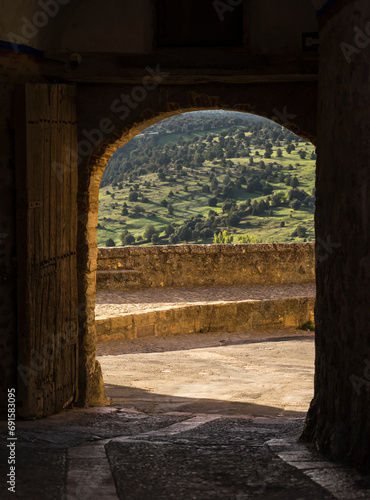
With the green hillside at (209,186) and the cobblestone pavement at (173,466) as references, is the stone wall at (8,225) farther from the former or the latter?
the green hillside at (209,186)

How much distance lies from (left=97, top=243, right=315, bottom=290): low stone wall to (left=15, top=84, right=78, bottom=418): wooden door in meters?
9.17

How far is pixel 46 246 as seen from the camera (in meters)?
5.50

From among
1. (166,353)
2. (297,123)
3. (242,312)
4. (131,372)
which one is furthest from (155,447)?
(242,312)

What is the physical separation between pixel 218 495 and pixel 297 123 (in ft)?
12.2

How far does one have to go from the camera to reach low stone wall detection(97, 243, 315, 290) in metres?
15.3

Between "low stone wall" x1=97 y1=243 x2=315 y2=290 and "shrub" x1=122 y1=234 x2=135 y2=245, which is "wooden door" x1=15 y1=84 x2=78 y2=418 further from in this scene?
"shrub" x1=122 y1=234 x2=135 y2=245

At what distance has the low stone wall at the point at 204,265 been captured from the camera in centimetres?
1528

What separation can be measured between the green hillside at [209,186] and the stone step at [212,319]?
28.4 metres

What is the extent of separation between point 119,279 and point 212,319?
2.70 meters

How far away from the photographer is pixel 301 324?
14.7 meters

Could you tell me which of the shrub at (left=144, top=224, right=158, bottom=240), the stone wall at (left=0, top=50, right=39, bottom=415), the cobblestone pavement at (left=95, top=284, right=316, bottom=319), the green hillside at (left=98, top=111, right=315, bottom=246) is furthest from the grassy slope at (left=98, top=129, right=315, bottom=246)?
the stone wall at (left=0, top=50, right=39, bottom=415)

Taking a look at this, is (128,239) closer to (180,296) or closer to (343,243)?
(180,296)

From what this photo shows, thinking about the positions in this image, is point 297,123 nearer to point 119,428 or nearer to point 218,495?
point 119,428

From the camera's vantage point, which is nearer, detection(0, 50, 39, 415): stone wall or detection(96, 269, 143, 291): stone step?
detection(0, 50, 39, 415): stone wall
